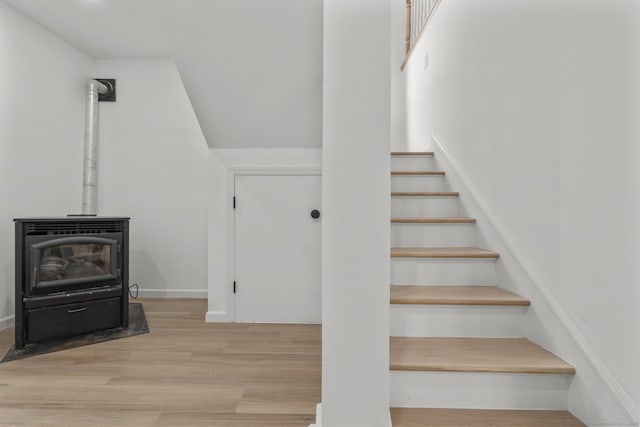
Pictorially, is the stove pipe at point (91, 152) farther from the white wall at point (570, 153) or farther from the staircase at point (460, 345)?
the white wall at point (570, 153)

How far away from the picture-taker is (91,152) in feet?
10.6

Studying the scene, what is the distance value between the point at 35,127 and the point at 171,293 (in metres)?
1.76

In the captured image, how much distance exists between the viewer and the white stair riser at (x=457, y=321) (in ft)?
5.22

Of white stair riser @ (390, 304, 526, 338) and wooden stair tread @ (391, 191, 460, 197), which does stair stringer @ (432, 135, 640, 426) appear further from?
wooden stair tread @ (391, 191, 460, 197)

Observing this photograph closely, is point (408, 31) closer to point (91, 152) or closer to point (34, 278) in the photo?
point (91, 152)

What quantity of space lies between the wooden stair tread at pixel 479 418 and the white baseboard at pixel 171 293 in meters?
2.53

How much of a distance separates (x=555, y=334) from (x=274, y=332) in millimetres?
1660

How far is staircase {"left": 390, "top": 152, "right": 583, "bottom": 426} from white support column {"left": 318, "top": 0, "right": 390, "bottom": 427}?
280 millimetres

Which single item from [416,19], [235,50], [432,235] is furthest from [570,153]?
[416,19]

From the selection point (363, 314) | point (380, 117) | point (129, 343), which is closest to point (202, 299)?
point (129, 343)

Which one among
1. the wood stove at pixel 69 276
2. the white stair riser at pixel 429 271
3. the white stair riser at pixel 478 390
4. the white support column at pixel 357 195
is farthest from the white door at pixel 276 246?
the white support column at pixel 357 195

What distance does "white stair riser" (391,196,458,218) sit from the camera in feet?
7.82

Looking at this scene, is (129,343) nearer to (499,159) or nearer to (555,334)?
(555,334)

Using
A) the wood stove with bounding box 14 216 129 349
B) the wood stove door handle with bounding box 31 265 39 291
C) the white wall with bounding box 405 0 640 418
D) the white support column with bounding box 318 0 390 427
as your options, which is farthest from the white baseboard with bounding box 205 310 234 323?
the white wall with bounding box 405 0 640 418
